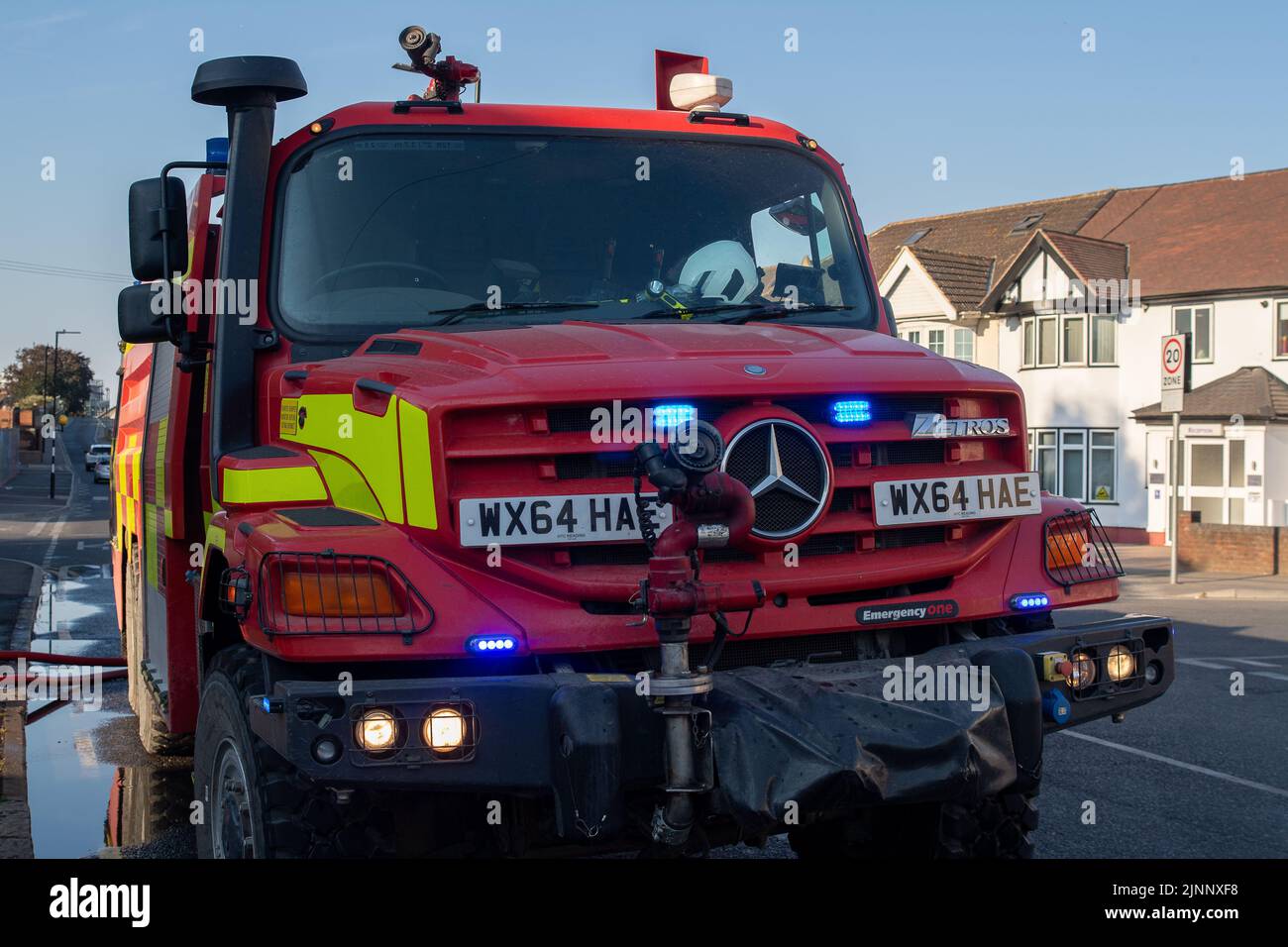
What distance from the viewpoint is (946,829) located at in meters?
4.33

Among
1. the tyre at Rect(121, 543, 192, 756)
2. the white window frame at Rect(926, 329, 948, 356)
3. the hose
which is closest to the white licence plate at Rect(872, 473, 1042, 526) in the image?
the tyre at Rect(121, 543, 192, 756)

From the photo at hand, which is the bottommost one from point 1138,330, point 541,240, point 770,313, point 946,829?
point 946,829

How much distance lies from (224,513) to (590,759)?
1.71 m

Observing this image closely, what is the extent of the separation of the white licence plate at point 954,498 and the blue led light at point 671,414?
0.68 metres

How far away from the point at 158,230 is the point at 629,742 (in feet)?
8.64

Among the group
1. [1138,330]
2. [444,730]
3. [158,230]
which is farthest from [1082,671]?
[1138,330]

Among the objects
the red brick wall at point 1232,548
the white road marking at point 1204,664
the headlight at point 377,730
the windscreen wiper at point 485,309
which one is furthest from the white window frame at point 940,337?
the headlight at point 377,730

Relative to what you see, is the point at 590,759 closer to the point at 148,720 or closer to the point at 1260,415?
the point at 148,720

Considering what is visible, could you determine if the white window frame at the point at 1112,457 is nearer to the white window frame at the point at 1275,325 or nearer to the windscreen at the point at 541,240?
the white window frame at the point at 1275,325

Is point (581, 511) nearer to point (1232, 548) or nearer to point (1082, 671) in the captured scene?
point (1082, 671)

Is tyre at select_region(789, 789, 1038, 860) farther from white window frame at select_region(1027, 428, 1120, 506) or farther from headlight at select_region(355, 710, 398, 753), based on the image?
white window frame at select_region(1027, 428, 1120, 506)

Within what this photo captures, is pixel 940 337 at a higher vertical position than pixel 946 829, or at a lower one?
higher

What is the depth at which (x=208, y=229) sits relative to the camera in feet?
18.7
